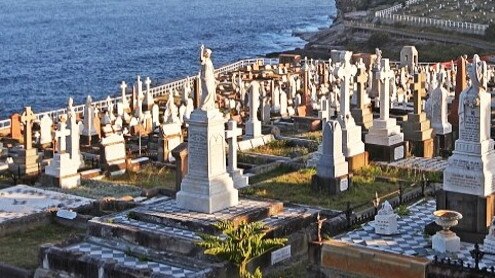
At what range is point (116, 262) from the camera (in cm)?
1639

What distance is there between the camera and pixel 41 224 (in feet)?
67.1

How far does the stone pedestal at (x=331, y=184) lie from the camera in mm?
22328

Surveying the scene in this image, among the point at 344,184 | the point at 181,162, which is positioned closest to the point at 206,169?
the point at 181,162

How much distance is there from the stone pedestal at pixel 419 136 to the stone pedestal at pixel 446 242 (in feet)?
36.9

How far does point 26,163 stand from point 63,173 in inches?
65.7

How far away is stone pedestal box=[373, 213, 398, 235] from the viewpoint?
1644 cm

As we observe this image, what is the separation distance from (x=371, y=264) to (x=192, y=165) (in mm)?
4989

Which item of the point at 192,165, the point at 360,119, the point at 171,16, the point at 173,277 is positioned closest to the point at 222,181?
the point at 192,165

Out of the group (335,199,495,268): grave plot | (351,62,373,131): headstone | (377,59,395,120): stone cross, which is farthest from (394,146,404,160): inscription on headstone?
(335,199,495,268): grave plot

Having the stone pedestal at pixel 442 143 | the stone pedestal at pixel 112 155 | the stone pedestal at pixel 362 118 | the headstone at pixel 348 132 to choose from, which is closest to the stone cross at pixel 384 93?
the headstone at pixel 348 132

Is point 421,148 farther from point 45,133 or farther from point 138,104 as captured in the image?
point 138,104

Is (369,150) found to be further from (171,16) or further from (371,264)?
(171,16)

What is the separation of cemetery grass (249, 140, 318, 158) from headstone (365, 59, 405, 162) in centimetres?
221

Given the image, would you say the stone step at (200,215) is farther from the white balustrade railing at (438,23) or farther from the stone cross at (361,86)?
the white balustrade railing at (438,23)
